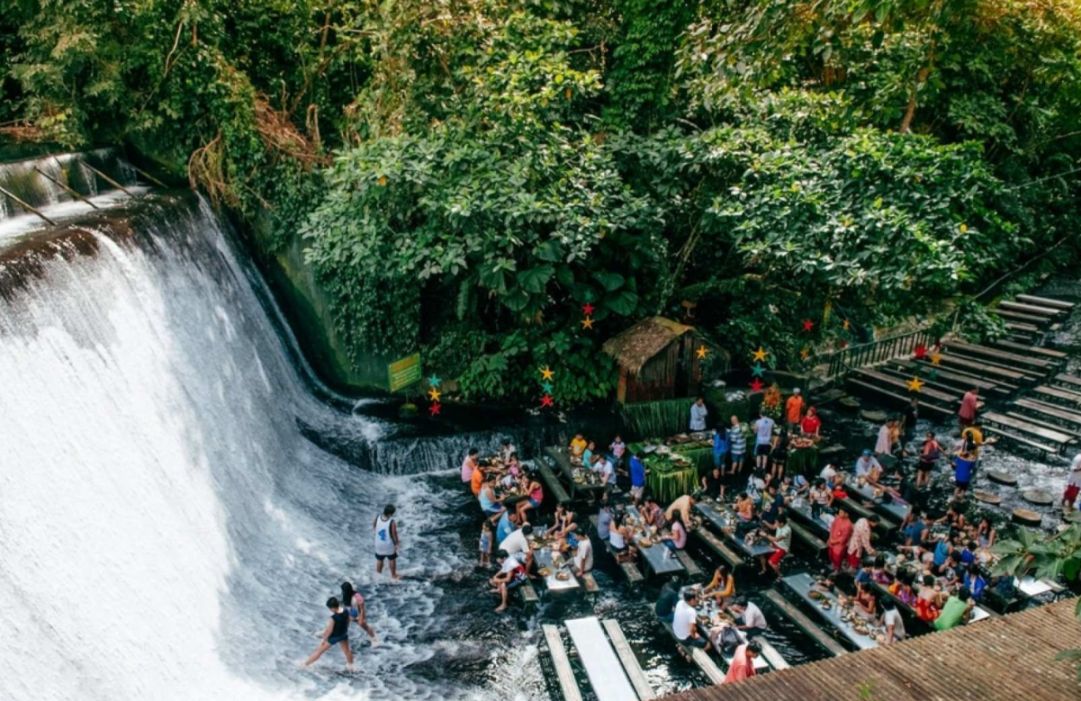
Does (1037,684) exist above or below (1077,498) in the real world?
above

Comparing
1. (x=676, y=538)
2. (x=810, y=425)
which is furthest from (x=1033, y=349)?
(x=676, y=538)

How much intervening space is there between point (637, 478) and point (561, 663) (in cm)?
509

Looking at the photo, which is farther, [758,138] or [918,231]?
[758,138]

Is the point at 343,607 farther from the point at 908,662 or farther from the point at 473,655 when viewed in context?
the point at 908,662

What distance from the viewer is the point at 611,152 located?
15852 millimetres

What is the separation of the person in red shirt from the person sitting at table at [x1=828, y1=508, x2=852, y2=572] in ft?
21.4

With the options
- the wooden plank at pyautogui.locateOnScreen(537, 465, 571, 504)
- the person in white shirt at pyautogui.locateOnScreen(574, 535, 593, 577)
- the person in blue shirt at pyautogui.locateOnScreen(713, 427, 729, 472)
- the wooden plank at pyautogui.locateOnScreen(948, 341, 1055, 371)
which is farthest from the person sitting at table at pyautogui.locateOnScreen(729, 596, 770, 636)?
the wooden plank at pyautogui.locateOnScreen(948, 341, 1055, 371)

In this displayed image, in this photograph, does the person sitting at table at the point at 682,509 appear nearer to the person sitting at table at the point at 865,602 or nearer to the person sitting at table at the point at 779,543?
→ the person sitting at table at the point at 779,543

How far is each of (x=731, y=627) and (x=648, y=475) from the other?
4819 mm

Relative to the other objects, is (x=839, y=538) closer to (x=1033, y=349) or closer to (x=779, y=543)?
(x=779, y=543)

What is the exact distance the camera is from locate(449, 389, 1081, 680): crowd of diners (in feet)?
35.5

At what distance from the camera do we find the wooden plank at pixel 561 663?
372 inches

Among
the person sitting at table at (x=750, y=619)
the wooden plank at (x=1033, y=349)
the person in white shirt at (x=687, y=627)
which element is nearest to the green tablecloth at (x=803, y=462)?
the person sitting at table at (x=750, y=619)

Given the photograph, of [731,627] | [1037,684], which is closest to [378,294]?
[731,627]
